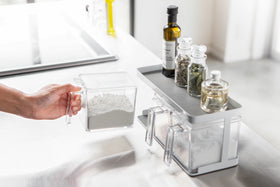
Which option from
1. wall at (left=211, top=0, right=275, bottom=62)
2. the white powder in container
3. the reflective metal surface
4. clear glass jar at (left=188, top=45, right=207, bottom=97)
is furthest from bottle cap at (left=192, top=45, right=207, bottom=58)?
wall at (left=211, top=0, right=275, bottom=62)

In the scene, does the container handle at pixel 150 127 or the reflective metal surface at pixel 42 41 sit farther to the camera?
the reflective metal surface at pixel 42 41

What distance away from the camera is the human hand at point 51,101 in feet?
3.91

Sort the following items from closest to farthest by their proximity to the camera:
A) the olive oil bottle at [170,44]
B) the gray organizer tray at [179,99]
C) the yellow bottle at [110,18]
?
the gray organizer tray at [179,99], the olive oil bottle at [170,44], the yellow bottle at [110,18]

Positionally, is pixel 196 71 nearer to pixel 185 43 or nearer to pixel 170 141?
pixel 185 43

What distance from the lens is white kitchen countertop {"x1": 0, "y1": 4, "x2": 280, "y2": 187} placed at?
0.98 metres

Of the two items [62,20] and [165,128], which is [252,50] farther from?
[165,128]

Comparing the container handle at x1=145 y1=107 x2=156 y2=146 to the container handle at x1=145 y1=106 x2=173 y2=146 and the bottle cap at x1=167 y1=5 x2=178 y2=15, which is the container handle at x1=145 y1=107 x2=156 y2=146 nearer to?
the container handle at x1=145 y1=106 x2=173 y2=146

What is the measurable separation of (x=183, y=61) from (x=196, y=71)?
0.25ft

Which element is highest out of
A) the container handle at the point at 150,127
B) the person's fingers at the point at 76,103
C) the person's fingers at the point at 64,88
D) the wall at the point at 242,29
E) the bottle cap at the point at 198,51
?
the bottle cap at the point at 198,51

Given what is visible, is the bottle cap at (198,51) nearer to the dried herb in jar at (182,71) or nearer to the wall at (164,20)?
the dried herb in jar at (182,71)

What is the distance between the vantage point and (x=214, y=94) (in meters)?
0.92

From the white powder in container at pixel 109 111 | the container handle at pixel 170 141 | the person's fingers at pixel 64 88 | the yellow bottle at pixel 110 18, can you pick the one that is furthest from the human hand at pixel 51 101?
the yellow bottle at pixel 110 18

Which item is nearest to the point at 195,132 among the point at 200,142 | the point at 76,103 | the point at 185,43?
the point at 200,142

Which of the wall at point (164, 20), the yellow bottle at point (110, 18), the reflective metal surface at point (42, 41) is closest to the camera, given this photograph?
the reflective metal surface at point (42, 41)
